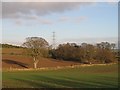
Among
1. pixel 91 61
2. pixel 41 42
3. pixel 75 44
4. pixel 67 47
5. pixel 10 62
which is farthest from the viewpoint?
pixel 75 44

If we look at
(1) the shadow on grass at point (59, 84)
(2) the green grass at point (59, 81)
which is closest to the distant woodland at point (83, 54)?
(2) the green grass at point (59, 81)

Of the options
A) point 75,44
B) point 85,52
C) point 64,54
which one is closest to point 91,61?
point 85,52

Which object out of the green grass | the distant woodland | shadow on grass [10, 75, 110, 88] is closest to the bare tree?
the distant woodland

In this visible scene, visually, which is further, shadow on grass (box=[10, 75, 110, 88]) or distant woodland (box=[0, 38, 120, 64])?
distant woodland (box=[0, 38, 120, 64])

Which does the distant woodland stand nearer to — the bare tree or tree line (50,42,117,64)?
tree line (50,42,117,64)

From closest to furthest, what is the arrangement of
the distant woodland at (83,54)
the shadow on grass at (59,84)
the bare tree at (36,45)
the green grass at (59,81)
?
the shadow on grass at (59,84)
the green grass at (59,81)
the bare tree at (36,45)
the distant woodland at (83,54)

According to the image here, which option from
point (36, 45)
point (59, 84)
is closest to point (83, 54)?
point (36, 45)

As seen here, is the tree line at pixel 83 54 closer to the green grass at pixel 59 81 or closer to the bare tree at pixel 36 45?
the bare tree at pixel 36 45

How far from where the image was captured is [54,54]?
91.1 metres

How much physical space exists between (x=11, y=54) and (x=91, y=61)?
2604 cm

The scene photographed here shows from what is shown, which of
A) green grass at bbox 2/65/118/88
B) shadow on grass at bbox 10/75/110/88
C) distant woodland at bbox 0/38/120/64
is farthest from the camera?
distant woodland at bbox 0/38/120/64

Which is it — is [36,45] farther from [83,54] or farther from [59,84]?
[59,84]

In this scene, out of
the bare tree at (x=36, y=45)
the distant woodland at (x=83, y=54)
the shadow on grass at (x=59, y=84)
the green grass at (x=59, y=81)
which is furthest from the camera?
the distant woodland at (x=83, y=54)

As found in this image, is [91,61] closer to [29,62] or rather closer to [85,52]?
[85,52]
